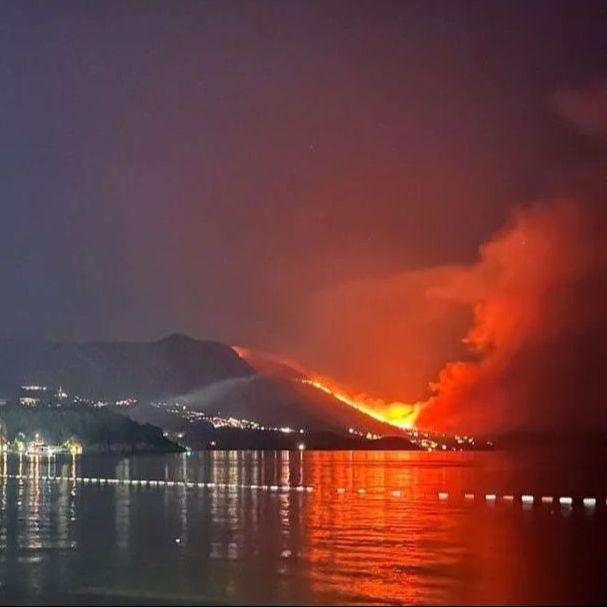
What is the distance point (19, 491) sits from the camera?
263 feet

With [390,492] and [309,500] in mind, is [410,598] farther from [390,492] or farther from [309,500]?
[390,492]

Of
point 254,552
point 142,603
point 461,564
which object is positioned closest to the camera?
point 142,603

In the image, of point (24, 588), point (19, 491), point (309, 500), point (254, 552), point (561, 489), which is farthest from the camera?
point (561, 489)

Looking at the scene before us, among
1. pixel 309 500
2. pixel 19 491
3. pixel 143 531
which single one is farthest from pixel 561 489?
pixel 143 531

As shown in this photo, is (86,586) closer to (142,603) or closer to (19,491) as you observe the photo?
(142,603)

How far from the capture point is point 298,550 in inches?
1538

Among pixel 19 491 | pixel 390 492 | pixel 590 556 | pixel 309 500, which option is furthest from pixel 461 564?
pixel 19 491

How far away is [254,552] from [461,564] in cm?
781

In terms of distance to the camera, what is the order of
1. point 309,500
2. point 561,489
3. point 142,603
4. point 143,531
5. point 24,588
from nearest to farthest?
point 142,603
point 24,588
point 143,531
point 309,500
point 561,489

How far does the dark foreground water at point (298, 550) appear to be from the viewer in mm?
29203

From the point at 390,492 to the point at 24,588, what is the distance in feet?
173

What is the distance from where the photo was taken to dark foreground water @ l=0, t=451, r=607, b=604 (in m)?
29.2

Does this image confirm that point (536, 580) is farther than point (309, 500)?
No

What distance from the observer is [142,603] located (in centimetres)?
2725
